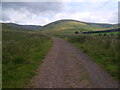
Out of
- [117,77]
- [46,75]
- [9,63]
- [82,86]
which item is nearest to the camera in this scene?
[82,86]

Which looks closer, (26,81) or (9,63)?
(26,81)

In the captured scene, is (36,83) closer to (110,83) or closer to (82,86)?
(82,86)

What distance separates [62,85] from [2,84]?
2.23m

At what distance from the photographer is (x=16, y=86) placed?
183 inches

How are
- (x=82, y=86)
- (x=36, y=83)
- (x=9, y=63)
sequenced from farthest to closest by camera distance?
(x=9, y=63) < (x=36, y=83) < (x=82, y=86)

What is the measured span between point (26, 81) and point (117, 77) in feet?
12.1

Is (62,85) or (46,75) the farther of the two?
(46,75)

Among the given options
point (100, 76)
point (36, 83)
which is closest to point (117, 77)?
point (100, 76)

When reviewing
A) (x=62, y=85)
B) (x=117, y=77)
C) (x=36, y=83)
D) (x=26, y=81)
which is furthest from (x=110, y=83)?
(x=26, y=81)

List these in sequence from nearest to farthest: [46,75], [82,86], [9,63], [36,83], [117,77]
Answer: [82,86], [36,83], [117,77], [46,75], [9,63]

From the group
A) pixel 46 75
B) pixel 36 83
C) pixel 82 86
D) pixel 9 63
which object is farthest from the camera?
pixel 9 63

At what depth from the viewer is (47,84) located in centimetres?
482

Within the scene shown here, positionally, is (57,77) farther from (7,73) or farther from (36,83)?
(7,73)

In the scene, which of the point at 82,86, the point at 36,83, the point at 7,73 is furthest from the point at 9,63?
the point at 82,86
